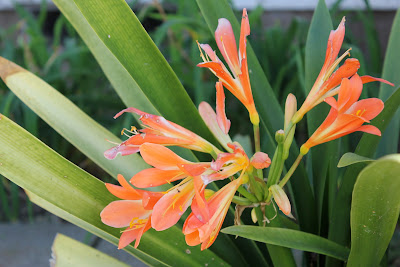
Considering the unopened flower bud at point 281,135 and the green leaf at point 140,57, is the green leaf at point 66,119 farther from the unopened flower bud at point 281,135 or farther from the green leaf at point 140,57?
the unopened flower bud at point 281,135

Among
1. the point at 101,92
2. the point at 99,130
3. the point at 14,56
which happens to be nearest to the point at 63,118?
the point at 99,130

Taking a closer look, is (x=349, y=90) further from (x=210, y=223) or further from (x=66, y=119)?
(x=66, y=119)

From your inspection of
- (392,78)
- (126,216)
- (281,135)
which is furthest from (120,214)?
(392,78)

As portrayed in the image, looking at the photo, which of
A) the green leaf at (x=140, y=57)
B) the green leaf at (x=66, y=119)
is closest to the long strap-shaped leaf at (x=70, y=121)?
the green leaf at (x=66, y=119)

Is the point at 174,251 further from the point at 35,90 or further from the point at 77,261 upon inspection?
the point at 35,90

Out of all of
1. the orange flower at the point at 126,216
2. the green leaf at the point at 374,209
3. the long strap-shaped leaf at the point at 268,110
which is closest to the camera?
the green leaf at the point at 374,209

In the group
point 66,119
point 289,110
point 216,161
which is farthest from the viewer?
point 66,119
